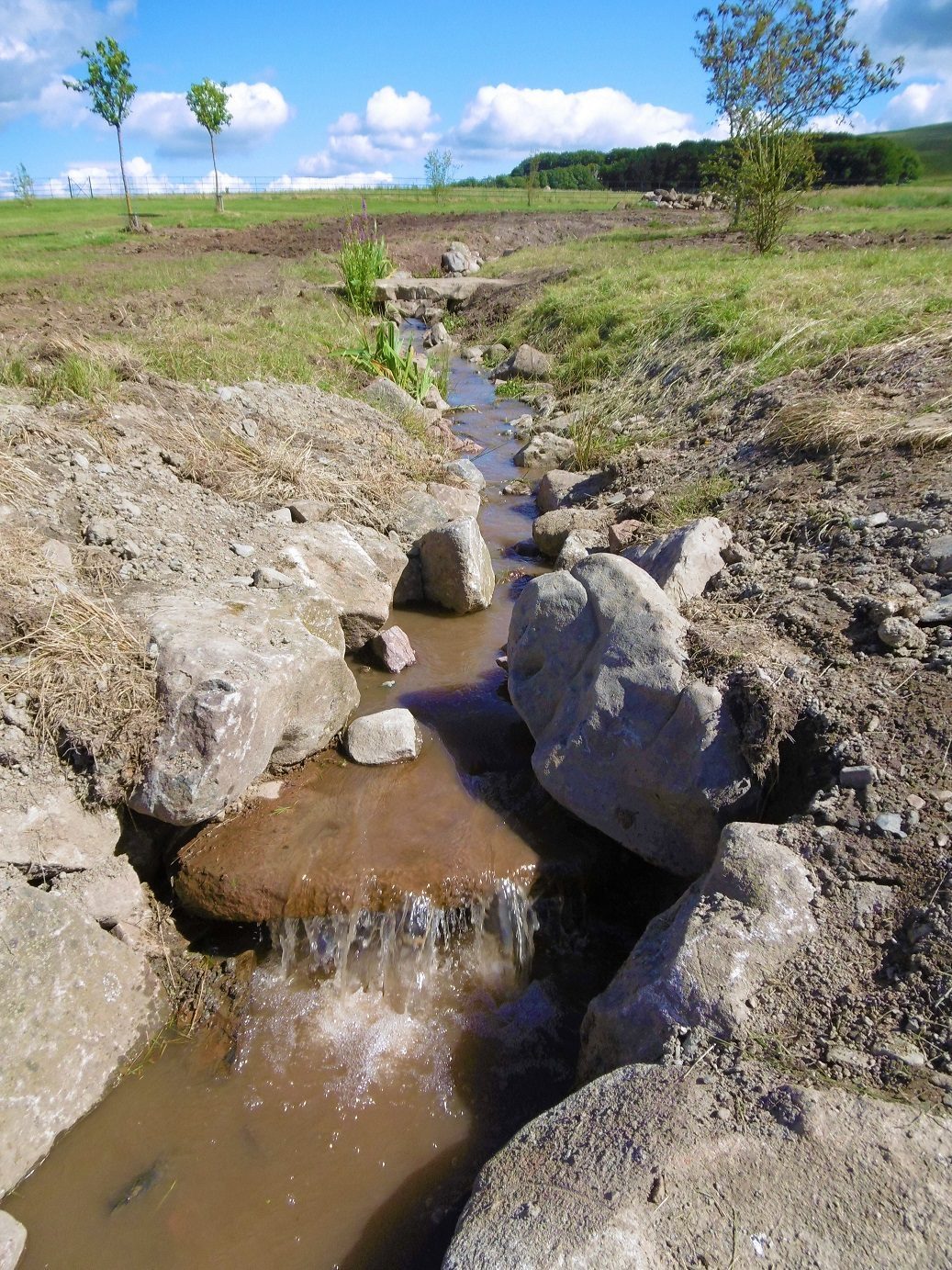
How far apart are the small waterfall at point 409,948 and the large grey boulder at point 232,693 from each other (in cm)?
74

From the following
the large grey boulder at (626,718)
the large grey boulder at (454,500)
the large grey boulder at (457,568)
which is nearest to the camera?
the large grey boulder at (626,718)

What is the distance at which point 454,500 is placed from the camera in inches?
289

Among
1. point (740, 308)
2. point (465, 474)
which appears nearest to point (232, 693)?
point (465, 474)

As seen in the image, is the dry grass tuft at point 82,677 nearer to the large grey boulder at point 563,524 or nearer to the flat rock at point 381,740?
the flat rock at point 381,740

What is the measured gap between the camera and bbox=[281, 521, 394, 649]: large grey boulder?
514cm

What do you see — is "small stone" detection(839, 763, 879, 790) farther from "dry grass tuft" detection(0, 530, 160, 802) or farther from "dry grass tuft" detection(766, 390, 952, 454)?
"dry grass tuft" detection(766, 390, 952, 454)

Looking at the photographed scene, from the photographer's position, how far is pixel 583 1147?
213cm

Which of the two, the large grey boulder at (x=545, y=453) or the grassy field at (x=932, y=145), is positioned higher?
the grassy field at (x=932, y=145)

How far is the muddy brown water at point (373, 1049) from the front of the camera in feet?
8.82

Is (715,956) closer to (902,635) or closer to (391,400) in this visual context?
(902,635)

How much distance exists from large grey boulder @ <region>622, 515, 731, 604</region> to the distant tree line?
27.4 metres

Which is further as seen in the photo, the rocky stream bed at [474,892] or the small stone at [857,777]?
the small stone at [857,777]

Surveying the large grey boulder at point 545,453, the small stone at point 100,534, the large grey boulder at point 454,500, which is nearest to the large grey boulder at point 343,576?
the small stone at point 100,534

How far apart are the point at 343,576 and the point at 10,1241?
3668 millimetres
